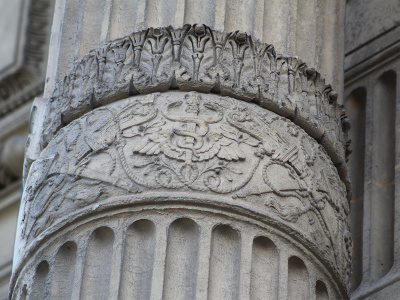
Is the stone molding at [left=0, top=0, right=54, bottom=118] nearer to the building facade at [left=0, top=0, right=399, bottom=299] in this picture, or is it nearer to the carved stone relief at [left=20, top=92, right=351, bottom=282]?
the building facade at [left=0, top=0, right=399, bottom=299]

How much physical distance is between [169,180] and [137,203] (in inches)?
7.5

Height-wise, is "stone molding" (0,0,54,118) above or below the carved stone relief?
above

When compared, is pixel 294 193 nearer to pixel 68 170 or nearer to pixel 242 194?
pixel 242 194

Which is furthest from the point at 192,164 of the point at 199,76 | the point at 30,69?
the point at 30,69

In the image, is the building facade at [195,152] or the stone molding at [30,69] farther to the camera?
the stone molding at [30,69]

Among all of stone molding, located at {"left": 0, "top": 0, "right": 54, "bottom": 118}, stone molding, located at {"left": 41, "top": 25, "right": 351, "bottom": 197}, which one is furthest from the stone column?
stone molding, located at {"left": 0, "top": 0, "right": 54, "bottom": 118}

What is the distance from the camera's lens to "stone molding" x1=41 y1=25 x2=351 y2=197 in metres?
7.32

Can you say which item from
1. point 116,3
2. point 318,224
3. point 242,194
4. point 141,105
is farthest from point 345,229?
point 116,3

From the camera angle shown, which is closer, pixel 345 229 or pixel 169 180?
pixel 169 180

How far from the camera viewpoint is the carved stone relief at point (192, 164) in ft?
22.8

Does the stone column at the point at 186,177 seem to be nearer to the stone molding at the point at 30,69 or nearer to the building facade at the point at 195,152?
the building facade at the point at 195,152

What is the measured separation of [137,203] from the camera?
22.5ft

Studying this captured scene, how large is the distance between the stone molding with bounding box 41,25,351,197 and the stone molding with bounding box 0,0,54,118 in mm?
5038

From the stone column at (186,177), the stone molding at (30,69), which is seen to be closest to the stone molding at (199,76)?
the stone column at (186,177)
